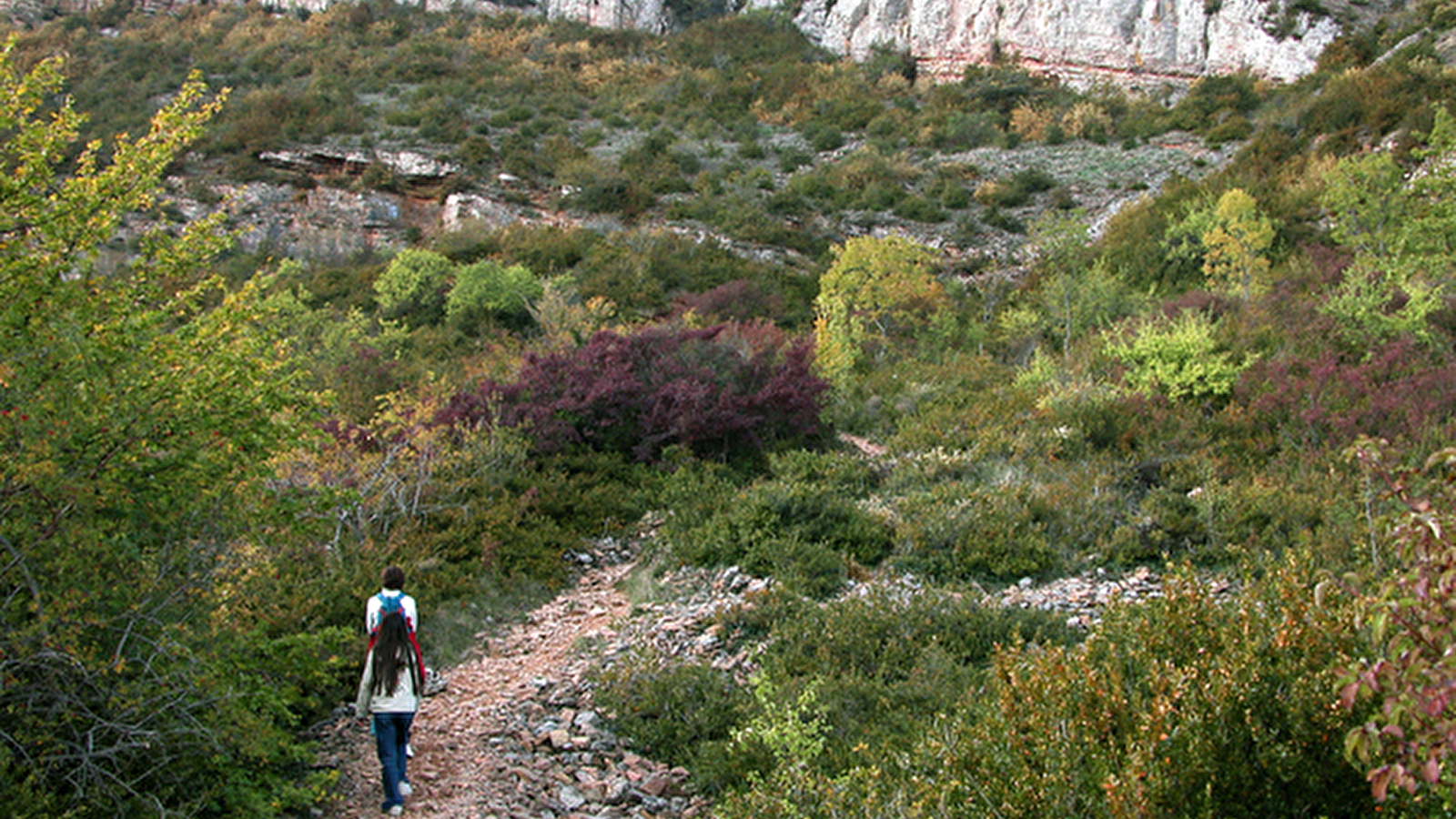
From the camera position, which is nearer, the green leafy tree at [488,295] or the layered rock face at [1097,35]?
the green leafy tree at [488,295]

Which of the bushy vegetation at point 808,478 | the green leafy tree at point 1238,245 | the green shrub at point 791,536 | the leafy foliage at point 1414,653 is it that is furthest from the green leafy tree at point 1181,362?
the leafy foliage at point 1414,653

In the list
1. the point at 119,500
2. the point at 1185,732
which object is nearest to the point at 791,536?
the point at 1185,732

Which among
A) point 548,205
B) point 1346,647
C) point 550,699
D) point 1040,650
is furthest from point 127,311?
point 548,205

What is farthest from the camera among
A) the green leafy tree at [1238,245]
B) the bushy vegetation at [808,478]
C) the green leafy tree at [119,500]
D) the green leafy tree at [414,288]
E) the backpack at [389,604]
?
the green leafy tree at [414,288]

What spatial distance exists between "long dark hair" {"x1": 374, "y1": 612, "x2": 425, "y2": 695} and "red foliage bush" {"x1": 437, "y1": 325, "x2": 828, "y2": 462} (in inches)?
181

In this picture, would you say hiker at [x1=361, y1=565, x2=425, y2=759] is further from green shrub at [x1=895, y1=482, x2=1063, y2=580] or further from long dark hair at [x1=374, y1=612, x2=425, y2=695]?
green shrub at [x1=895, y1=482, x2=1063, y2=580]

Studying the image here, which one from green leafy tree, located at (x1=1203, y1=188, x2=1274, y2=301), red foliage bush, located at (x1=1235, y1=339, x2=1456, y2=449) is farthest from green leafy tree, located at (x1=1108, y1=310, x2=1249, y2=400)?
green leafy tree, located at (x1=1203, y1=188, x2=1274, y2=301)

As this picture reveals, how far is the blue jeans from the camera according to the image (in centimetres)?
426

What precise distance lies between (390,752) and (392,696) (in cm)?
27

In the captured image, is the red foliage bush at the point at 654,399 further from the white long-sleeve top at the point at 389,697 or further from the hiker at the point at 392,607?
the white long-sleeve top at the point at 389,697

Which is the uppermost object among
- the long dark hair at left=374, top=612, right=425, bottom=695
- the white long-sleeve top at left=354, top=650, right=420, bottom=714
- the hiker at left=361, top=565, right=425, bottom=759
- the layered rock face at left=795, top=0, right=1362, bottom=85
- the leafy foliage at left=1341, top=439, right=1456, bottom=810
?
the layered rock face at left=795, top=0, right=1362, bottom=85

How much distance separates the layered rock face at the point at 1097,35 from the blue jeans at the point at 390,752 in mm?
38454

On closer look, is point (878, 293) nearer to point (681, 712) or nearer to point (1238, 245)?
point (1238, 245)

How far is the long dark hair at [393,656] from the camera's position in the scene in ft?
14.5
